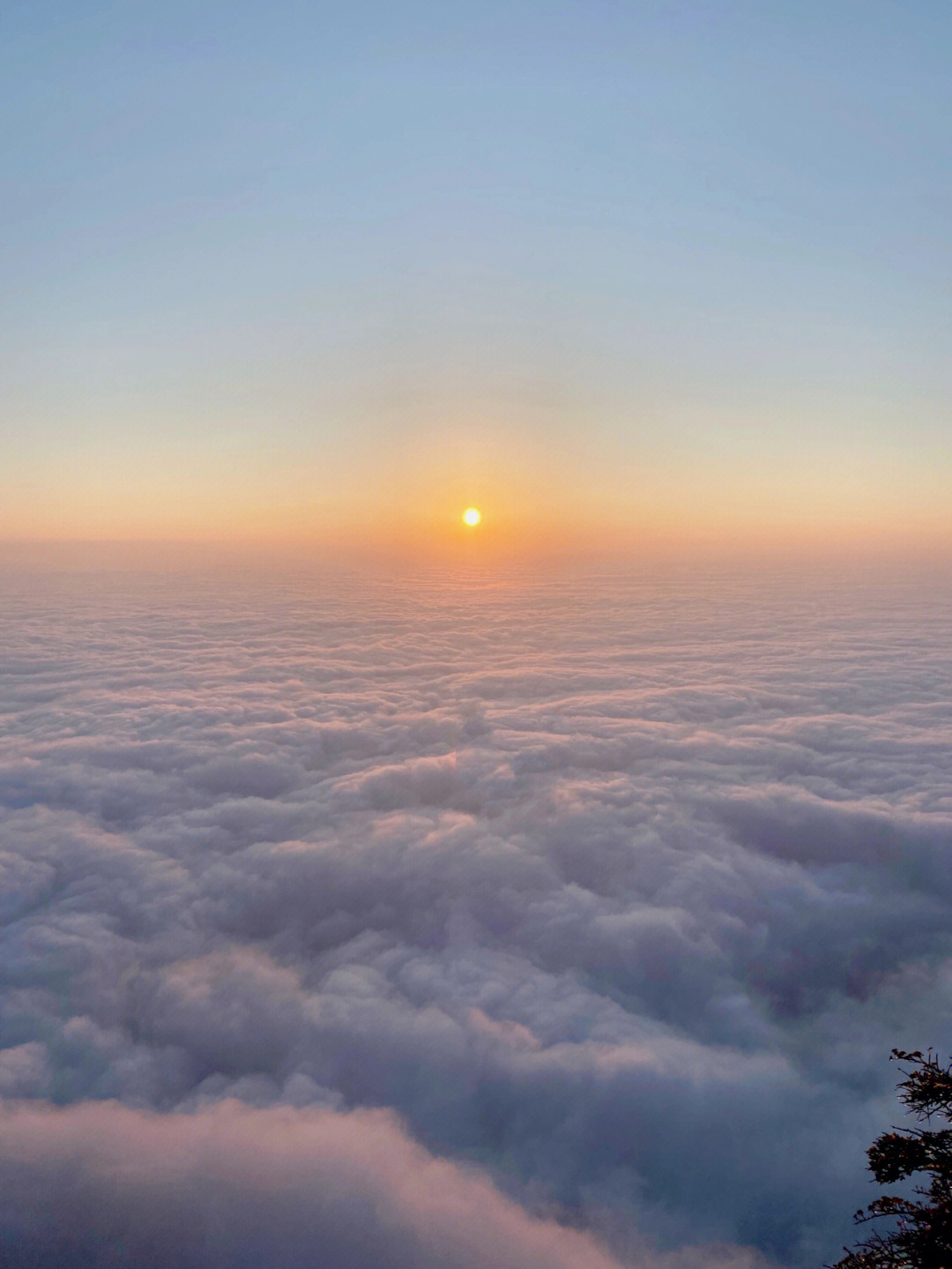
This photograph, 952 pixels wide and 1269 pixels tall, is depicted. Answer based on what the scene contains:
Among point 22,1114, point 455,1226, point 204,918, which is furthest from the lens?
point 204,918

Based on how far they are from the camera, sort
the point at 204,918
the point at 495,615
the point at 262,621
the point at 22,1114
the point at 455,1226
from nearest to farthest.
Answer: the point at 455,1226 → the point at 22,1114 → the point at 204,918 → the point at 262,621 → the point at 495,615

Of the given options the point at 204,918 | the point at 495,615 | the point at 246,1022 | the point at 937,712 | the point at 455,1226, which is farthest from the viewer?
the point at 495,615

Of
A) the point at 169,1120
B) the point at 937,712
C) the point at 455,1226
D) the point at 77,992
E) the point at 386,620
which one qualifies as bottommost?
the point at 455,1226

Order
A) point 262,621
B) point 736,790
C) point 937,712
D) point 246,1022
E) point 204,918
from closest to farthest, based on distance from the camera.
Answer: point 246,1022 < point 204,918 < point 736,790 < point 937,712 < point 262,621

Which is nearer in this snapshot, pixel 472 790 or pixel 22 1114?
pixel 22 1114

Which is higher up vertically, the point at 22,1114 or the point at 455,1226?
the point at 22,1114

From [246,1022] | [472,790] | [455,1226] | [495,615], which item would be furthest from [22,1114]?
[495,615]

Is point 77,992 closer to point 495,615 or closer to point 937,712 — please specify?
point 937,712

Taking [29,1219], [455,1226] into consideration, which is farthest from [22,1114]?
[455,1226]

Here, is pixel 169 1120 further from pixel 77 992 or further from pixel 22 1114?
pixel 77 992
